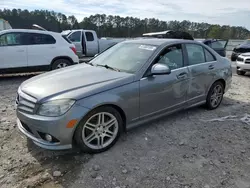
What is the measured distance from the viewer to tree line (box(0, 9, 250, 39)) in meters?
31.5

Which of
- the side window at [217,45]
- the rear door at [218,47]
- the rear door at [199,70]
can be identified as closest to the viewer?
the rear door at [199,70]

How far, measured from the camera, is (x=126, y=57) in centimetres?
372

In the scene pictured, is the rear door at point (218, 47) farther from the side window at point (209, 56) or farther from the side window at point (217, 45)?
the side window at point (209, 56)

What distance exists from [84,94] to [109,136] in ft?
2.50

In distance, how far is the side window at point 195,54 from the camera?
13.6ft

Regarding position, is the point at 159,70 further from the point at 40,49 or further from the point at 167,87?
the point at 40,49

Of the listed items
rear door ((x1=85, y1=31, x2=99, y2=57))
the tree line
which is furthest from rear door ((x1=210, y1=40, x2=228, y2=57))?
the tree line

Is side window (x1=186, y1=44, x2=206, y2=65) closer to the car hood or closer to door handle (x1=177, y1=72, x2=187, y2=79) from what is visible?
door handle (x1=177, y1=72, x2=187, y2=79)

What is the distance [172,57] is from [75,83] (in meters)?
1.80

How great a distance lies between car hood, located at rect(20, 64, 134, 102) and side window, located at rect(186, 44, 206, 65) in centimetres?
152

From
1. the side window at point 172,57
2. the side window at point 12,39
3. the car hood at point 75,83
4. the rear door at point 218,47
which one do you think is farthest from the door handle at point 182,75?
the rear door at point 218,47

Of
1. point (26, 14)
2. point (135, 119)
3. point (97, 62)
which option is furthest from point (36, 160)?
point (26, 14)

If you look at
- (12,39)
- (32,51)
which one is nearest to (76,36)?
(32,51)

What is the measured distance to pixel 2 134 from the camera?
3.48 metres
